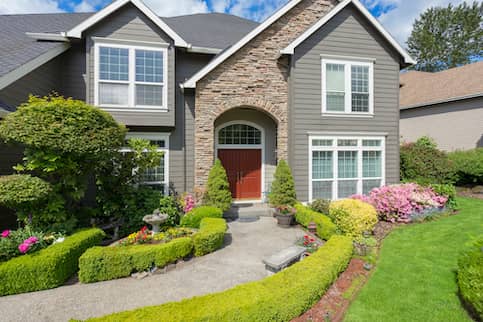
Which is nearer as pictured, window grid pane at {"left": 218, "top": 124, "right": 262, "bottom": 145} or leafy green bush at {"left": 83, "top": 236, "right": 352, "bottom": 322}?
leafy green bush at {"left": 83, "top": 236, "right": 352, "bottom": 322}

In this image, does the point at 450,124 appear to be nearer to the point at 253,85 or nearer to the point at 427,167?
the point at 427,167

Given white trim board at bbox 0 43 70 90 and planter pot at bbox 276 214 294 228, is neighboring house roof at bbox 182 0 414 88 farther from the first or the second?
planter pot at bbox 276 214 294 228

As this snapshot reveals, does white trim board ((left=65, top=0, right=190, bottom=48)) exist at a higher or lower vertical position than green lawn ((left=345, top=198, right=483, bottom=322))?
higher

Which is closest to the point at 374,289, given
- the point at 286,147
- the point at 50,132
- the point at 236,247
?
the point at 236,247

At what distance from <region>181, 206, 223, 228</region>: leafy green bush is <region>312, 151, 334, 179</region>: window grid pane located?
14.6ft

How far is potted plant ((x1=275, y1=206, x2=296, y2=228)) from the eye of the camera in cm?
807

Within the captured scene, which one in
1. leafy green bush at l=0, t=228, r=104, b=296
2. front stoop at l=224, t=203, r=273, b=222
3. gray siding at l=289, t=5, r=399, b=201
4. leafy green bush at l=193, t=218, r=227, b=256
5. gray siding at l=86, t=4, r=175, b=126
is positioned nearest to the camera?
leafy green bush at l=0, t=228, r=104, b=296

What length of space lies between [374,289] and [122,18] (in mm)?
11027

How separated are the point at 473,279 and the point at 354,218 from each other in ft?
10.2

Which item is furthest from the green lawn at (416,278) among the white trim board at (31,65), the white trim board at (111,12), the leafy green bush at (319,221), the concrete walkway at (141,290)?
the white trim board at (31,65)

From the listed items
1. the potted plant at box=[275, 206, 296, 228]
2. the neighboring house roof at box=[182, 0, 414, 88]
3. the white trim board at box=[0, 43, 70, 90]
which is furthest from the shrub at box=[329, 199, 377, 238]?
the white trim board at box=[0, 43, 70, 90]

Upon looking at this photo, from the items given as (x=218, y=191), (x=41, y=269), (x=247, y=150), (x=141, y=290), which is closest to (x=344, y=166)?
(x=247, y=150)

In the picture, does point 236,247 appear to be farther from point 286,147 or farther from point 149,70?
point 149,70

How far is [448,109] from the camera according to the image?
631 inches
